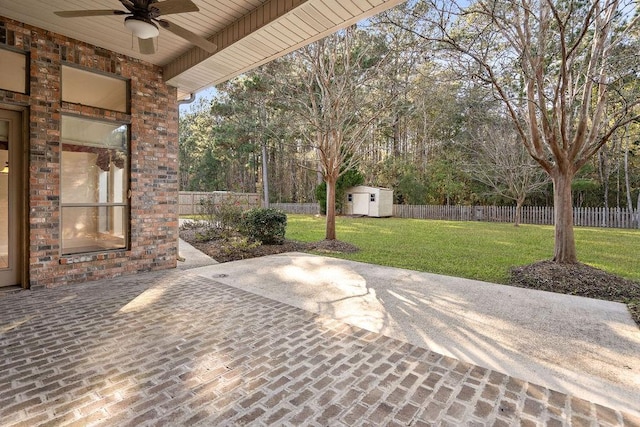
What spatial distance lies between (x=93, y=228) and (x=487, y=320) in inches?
209

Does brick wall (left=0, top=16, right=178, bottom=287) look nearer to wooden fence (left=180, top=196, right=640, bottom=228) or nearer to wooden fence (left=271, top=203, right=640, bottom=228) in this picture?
wooden fence (left=180, top=196, right=640, bottom=228)

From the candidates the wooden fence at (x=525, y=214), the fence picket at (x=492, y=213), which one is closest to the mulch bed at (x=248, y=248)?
the fence picket at (x=492, y=213)

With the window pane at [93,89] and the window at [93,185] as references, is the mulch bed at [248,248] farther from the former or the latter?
the window pane at [93,89]

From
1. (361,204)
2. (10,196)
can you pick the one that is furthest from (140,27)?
(361,204)

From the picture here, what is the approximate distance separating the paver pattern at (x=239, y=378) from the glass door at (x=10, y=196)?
1.05 m

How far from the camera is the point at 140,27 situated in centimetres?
281

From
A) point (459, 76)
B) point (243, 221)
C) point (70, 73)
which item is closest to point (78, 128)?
point (70, 73)

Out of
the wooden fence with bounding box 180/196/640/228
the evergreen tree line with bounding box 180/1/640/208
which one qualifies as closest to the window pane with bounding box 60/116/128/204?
the wooden fence with bounding box 180/196/640/228

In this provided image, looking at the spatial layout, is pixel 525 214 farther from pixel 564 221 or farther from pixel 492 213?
pixel 564 221

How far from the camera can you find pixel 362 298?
397cm

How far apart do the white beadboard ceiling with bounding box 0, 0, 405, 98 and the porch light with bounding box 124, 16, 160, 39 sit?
935 mm

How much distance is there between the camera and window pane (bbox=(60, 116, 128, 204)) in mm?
4441

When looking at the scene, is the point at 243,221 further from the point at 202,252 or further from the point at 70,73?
the point at 70,73

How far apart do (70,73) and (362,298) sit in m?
4.93
